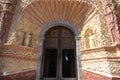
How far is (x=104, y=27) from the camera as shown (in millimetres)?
3617

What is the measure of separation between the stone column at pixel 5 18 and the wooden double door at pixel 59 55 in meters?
1.26

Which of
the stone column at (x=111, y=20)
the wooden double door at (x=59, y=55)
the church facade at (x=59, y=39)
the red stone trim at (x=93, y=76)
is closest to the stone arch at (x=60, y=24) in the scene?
the church facade at (x=59, y=39)

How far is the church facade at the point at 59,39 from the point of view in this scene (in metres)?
3.27

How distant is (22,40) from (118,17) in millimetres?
2889

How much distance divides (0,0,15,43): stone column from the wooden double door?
126 cm

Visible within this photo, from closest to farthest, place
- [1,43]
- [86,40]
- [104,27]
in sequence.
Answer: [1,43] < [104,27] < [86,40]

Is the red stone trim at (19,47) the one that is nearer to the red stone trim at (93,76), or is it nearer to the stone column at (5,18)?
the stone column at (5,18)

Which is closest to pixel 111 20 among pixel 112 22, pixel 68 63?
pixel 112 22

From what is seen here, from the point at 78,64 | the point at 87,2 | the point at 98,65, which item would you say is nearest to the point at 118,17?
the point at 87,2

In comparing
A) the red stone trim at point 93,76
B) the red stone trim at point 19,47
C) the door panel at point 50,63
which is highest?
the red stone trim at point 19,47

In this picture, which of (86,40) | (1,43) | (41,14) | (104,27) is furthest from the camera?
(41,14)

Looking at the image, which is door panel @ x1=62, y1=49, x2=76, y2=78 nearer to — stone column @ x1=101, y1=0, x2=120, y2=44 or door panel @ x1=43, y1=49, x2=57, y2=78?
door panel @ x1=43, y1=49, x2=57, y2=78

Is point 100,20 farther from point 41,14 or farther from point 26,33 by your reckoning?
point 26,33

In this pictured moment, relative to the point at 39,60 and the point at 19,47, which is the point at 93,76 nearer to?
the point at 39,60
